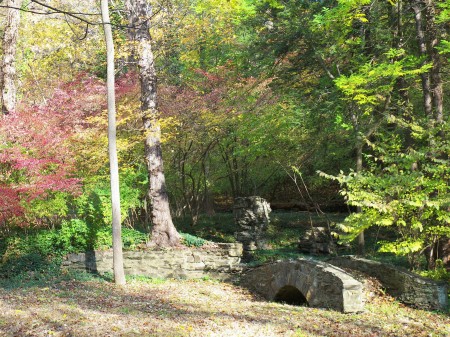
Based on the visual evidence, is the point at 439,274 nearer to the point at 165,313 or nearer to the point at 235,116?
the point at 165,313

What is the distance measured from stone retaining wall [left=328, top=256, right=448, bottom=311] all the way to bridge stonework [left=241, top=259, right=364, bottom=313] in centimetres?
127

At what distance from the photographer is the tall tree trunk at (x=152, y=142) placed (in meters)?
13.2

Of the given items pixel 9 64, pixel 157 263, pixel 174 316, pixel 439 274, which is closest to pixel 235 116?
pixel 157 263

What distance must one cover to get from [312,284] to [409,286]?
1.93 metres

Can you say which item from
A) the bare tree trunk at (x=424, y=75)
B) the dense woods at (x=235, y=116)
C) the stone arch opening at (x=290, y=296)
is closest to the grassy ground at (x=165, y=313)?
the stone arch opening at (x=290, y=296)

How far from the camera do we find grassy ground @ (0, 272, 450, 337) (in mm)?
6453

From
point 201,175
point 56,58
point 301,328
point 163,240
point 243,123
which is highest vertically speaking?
point 56,58

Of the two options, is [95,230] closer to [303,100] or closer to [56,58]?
[303,100]

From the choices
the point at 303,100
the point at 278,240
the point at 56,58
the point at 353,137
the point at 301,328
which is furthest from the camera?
the point at 56,58

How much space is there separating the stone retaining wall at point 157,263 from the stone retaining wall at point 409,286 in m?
4.29

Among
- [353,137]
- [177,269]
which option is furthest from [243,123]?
[177,269]

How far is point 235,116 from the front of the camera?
15812 millimetres

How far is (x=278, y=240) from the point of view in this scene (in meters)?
17.8

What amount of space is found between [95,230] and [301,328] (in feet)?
24.2
